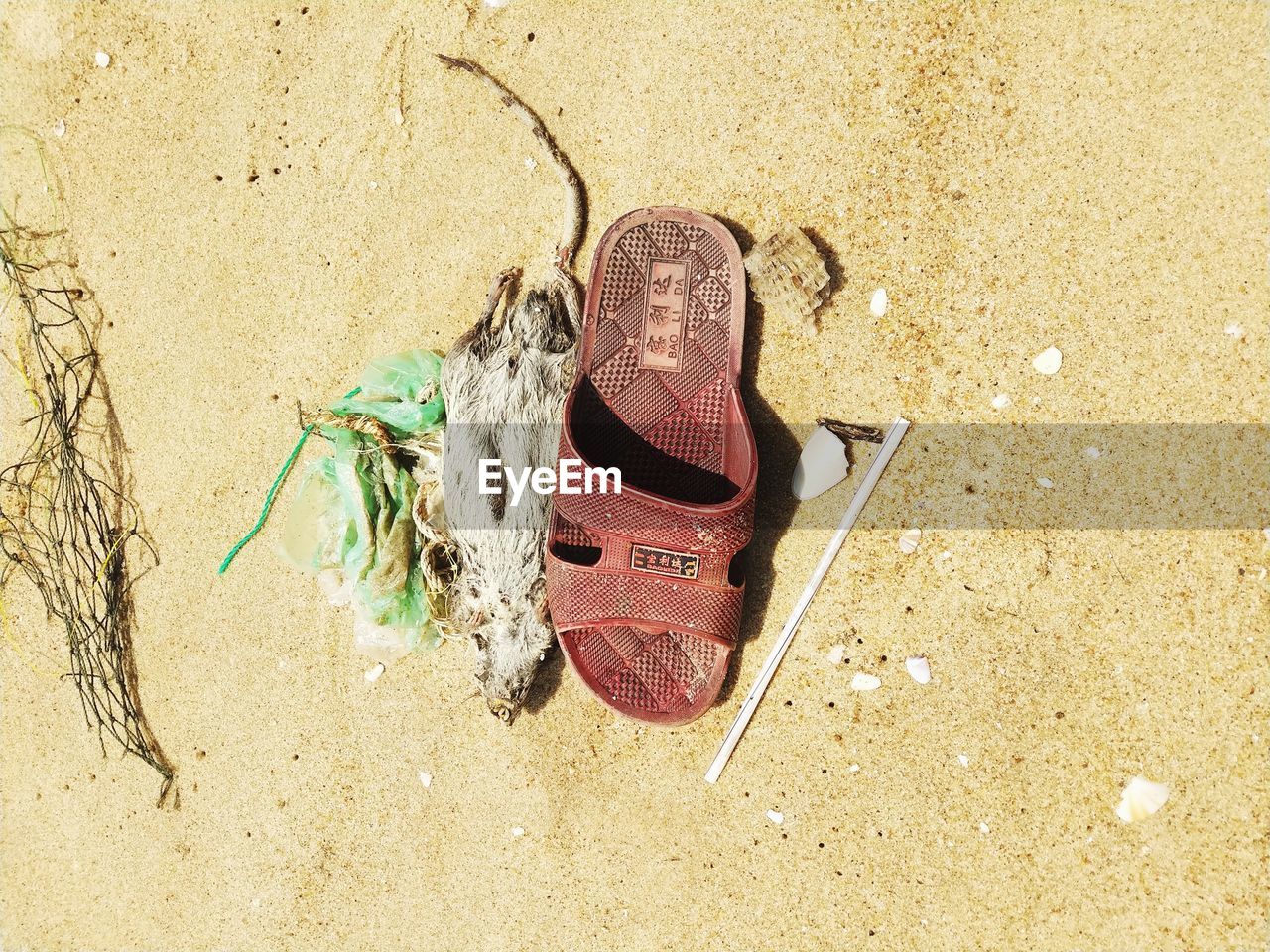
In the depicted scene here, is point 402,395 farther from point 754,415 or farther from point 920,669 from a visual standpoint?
point 920,669

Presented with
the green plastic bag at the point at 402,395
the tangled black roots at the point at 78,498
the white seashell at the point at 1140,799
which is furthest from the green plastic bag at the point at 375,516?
the white seashell at the point at 1140,799

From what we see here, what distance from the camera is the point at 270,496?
Result: 2871mm

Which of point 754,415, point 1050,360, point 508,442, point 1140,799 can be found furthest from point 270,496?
point 1140,799

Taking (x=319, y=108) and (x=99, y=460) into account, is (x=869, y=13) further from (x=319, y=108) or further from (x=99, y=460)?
(x=99, y=460)

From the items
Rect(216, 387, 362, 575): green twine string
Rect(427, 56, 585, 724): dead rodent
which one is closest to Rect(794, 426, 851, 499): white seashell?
Rect(427, 56, 585, 724): dead rodent

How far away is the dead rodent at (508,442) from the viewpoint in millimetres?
2443

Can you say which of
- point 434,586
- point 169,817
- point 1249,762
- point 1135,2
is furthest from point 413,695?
point 1135,2

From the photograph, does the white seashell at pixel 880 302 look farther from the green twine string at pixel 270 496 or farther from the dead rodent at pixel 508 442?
the green twine string at pixel 270 496

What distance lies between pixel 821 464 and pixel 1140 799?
138 cm

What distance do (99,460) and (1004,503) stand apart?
11.6ft

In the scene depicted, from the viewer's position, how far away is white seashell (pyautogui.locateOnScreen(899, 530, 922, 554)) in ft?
7.89

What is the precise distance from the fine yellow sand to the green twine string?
61 millimetres

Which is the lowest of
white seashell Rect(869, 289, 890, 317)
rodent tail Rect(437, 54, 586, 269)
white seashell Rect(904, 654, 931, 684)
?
white seashell Rect(904, 654, 931, 684)

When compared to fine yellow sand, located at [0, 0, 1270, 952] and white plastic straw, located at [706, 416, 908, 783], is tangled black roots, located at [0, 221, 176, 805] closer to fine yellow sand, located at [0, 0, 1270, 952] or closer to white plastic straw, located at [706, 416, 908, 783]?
fine yellow sand, located at [0, 0, 1270, 952]
